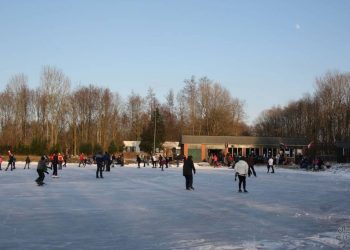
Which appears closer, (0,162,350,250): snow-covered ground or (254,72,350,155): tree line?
(0,162,350,250): snow-covered ground


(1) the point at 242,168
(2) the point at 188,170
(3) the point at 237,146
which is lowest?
(2) the point at 188,170

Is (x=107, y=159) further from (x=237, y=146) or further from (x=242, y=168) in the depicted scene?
(x=237, y=146)

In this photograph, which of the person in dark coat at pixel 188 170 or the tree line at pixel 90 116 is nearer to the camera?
the person in dark coat at pixel 188 170

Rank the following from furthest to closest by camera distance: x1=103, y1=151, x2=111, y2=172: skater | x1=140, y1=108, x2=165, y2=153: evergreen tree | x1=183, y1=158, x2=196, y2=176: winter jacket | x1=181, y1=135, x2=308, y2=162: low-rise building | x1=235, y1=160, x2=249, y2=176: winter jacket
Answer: x1=140, y1=108, x2=165, y2=153: evergreen tree < x1=181, y1=135, x2=308, y2=162: low-rise building < x1=103, y1=151, x2=111, y2=172: skater < x1=183, y1=158, x2=196, y2=176: winter jacket < x1=235, y1=160, x2=249, y2=176: winter jacket

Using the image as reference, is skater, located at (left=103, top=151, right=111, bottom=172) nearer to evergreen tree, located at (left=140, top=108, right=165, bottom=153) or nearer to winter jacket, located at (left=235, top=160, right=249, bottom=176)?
winter jacket, located at (left=235, top=160, right=249, bottom=176)

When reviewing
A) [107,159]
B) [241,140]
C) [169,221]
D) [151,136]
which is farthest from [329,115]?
[169,221]

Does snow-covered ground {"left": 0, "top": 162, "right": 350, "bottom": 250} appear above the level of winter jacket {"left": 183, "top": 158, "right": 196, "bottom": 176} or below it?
below

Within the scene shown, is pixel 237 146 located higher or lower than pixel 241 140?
lower

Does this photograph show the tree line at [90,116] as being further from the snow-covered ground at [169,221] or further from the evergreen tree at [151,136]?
Result: the snow-covered ground at [169,221]

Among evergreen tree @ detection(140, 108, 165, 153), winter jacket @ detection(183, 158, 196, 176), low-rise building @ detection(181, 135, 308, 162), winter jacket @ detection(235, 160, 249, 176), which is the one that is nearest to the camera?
winter jacket @ detection(235, 160, 249, 176)

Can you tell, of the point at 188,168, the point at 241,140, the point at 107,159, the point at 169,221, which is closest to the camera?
the point at 169,221

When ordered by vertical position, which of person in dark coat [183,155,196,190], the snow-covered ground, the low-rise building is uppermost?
the low-rise building

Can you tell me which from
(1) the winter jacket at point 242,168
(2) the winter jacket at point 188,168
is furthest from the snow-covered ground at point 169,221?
(2) the winter jacket at point 188,168

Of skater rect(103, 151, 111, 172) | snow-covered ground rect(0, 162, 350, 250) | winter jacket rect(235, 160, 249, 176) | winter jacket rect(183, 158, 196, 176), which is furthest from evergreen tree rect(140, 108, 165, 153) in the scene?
snow-covered ground rect(0, 162, 350, 250)
